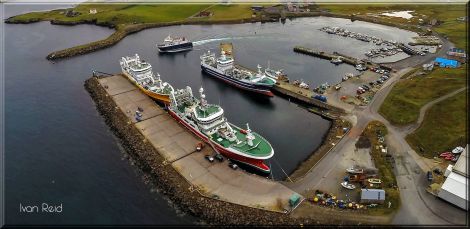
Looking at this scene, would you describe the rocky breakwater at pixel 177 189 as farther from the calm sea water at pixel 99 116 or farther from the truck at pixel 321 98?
the truck at pixel 321 98

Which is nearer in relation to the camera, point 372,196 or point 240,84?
point 372,196

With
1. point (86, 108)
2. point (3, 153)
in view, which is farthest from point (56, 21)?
point (3, 153)

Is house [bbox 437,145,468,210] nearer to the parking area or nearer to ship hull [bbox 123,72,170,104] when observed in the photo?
the parking area

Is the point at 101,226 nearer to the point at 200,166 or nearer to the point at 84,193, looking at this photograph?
the point at 84,193

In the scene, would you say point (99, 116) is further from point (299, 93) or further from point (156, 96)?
point (299, 93)

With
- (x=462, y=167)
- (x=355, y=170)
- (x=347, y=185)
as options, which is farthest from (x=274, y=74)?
(x=462, y=167)

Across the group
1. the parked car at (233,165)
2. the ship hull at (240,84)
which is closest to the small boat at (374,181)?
the parked car at (233,165)

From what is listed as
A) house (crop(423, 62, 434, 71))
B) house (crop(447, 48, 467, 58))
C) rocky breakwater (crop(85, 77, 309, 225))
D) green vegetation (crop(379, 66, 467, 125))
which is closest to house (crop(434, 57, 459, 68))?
green vegetation (crop(379, 66, 467, 125))
